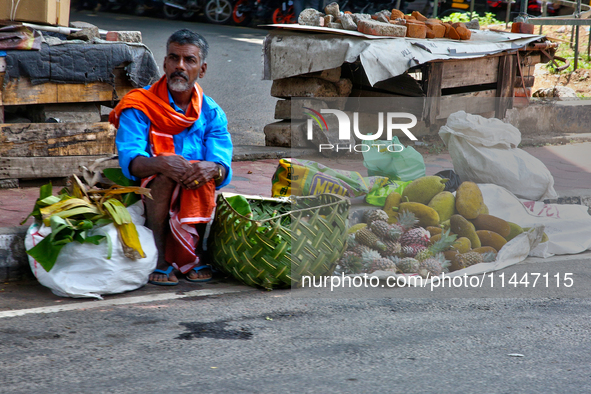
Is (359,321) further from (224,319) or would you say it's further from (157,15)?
(157,15)

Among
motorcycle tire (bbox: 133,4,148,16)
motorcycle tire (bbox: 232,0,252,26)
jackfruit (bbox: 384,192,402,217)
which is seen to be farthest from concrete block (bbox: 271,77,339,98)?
motorcycle tire (bbox: 133,4,148,16)

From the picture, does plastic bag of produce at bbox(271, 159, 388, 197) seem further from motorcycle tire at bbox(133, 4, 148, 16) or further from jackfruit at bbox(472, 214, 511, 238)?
motorcycle tire at bbox(133, 4, 148, 16)

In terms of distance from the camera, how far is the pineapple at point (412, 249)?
334cm

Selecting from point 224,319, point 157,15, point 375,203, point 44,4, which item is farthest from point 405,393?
point 157,15

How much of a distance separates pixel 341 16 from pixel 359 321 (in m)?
3.86

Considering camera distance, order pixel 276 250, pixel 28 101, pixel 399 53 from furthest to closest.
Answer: pixel 399 53
pixel 28 101
pixel 276 250

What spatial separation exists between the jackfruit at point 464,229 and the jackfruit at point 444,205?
0.05m

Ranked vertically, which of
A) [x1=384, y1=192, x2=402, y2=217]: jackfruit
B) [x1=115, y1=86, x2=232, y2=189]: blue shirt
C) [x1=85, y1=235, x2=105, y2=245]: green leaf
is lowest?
[x1=85, y1=235, x2=105, y2=245]: green leaf

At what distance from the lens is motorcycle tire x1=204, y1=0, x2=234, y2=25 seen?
47.6 feet

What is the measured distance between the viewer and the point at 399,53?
17.4 feet

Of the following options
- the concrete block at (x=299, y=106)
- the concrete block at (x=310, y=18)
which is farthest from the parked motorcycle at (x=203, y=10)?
the concrete block at (x=299, y=106)

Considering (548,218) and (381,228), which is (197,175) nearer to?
Result: (381,228)

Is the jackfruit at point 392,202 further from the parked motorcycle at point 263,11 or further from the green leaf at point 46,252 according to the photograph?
the parked motorcycle at point 263,11

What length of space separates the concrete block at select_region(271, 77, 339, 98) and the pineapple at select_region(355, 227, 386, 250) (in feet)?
8.40
